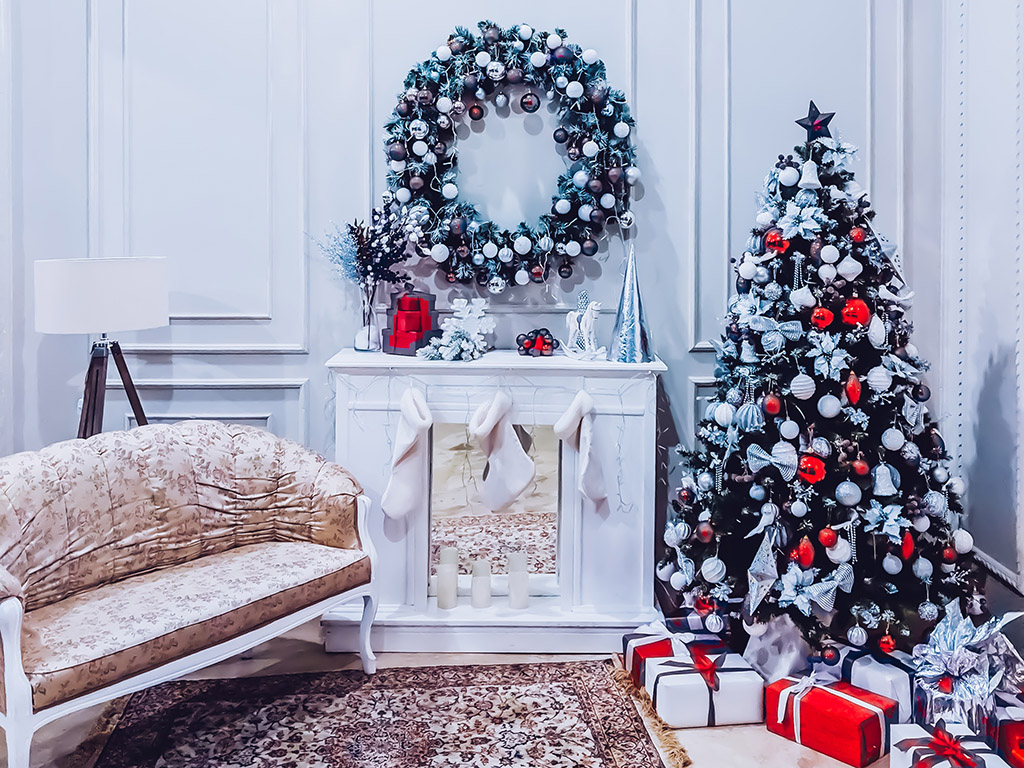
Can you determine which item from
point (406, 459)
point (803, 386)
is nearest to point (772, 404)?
point (803, 386)

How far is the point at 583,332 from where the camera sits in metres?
3.53

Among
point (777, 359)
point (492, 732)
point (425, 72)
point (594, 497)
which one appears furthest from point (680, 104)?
point (492, 732)

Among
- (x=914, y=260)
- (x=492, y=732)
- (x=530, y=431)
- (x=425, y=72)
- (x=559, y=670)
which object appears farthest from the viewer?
(x=914, y=260)

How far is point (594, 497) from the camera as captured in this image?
3.30 m

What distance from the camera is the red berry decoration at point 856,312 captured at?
279 centimetres

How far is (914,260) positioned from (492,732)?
108 inches

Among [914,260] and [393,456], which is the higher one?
[914,260]

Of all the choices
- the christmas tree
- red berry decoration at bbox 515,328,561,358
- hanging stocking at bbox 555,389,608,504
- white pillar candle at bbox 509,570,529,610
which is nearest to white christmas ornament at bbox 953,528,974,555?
the christmas tree

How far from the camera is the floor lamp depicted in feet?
10.1

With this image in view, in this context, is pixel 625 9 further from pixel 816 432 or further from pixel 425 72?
pixel 816 432

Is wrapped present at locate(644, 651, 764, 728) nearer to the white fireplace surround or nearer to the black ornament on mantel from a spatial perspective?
the white fireplace surround

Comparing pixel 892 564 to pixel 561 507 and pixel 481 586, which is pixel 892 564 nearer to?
pixel 561 507

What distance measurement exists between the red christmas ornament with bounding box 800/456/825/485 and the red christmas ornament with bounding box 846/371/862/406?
0.23 meters

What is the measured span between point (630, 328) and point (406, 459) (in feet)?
3.35
